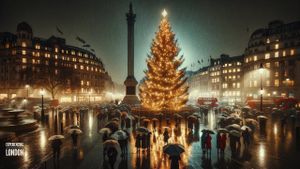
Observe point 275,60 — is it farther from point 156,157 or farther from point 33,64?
point 33,64

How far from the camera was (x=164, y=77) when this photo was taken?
3606 centimetres

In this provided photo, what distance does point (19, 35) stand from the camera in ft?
278

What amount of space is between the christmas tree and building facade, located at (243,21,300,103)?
37.6 m

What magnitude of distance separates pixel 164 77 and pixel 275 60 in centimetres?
5555

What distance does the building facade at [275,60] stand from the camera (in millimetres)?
69438

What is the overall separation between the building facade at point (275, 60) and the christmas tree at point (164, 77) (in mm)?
37623

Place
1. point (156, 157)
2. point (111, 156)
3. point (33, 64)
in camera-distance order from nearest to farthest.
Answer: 1. point (111, 156)
2. point (156, 157)
3. point (33, 64)

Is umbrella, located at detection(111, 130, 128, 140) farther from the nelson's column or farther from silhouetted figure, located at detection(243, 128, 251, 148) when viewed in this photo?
the nelson's column

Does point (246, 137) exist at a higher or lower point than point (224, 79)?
lower

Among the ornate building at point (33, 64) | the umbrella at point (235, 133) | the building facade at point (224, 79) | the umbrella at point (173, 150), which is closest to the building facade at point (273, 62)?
the building facade at point (224, 79)

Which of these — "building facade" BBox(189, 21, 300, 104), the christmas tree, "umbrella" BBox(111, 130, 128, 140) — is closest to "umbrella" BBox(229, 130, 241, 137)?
"umbrella" BBox(111, 130, 128, 140)

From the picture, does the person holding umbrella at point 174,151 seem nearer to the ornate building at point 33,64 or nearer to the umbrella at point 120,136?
the umbrella at point 120,136

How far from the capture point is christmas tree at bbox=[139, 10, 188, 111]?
1410 inches

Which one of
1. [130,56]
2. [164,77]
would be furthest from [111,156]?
[130,56]
